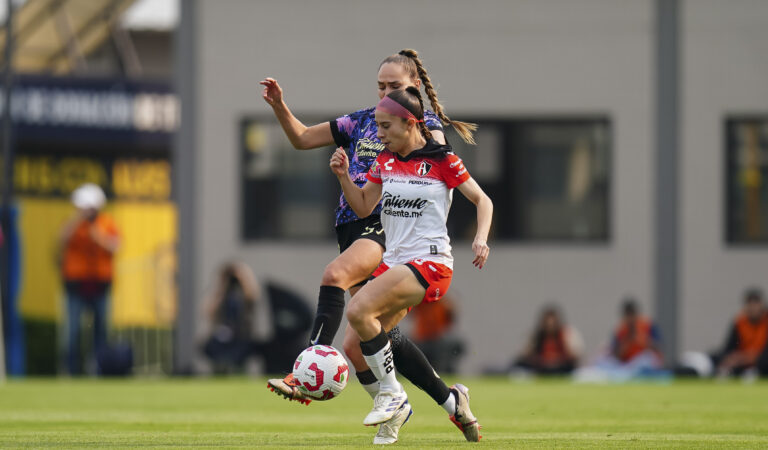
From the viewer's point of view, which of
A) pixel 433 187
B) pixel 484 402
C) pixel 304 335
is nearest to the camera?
pixel 433 187

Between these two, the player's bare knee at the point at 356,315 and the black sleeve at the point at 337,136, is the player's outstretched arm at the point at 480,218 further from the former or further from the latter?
the black sleeve at the point at 337,136

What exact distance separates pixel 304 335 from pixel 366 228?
11.6m

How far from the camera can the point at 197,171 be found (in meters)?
20.2

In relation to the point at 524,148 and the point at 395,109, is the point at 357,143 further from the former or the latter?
the point at 524,148

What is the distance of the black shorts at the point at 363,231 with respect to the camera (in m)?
7.84

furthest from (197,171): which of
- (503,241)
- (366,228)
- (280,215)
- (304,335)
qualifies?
(366,228)

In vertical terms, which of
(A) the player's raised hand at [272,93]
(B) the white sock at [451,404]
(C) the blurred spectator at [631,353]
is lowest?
(C) the blurred spectator at [631,353]

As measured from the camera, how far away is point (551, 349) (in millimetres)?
18609

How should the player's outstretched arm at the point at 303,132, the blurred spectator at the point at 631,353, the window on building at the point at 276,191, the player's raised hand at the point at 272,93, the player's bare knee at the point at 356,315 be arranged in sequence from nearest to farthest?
1. the player's bare knee at the point at 356,315
2. the player's raised hand at the point at 272,93
3. the player's outstretched arm at the point at 303,132
4. the blurred spectator at the point at 631,353
5. the window on building at the point at 276,191

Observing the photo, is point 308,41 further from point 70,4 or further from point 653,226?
point 70,4

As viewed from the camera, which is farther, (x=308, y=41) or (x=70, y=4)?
(x=70, y=4)

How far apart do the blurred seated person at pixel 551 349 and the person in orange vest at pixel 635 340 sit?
1.97 ft

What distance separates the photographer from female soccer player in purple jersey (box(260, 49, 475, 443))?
7.49 meters

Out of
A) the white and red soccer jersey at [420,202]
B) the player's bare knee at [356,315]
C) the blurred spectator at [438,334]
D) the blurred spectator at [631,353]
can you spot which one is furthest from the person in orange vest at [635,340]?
the player's bare knee at [356,315]
